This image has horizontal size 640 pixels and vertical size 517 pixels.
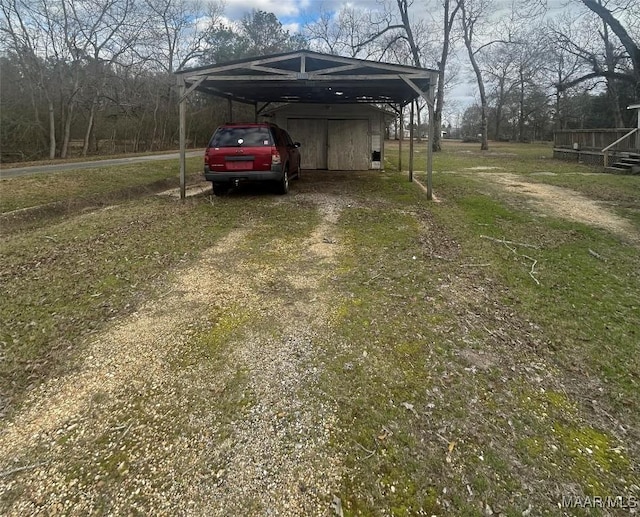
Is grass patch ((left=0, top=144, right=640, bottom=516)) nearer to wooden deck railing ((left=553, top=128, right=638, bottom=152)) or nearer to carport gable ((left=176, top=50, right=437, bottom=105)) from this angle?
carport gable ((left=176, top=50, right=437, bottom=105))

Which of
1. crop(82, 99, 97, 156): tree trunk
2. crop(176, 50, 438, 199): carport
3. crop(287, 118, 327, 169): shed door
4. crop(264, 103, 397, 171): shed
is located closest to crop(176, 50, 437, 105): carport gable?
crop(176, 50, 438, 199): carport

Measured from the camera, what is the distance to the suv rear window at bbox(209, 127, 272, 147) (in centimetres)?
913

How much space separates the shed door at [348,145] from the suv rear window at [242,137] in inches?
299

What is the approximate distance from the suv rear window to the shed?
7559 millimetres

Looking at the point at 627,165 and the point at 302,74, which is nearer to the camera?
the point at 302,74

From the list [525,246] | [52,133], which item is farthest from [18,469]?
[52,133]

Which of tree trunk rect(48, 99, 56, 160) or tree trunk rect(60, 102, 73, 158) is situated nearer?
tree trunk rect(48, 99, 56, 160)

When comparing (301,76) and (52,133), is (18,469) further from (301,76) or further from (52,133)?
(52,133)

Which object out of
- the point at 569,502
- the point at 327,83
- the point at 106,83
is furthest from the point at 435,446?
the point at 106,83

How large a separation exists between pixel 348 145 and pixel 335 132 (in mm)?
687

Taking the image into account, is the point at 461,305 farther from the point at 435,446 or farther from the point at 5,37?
the point at 5,37

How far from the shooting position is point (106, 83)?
2547cm

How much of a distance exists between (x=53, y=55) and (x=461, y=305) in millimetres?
25931

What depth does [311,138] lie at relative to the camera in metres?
16.7
